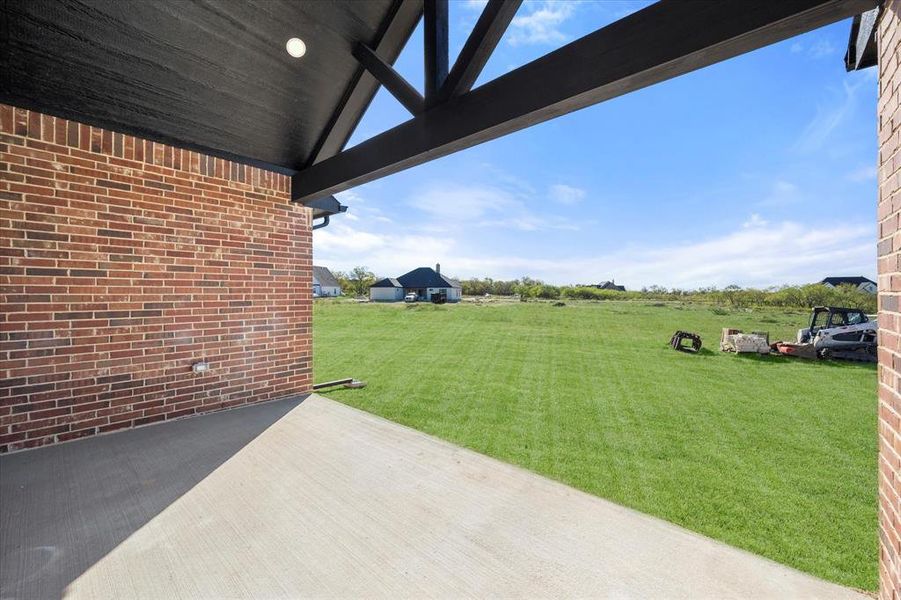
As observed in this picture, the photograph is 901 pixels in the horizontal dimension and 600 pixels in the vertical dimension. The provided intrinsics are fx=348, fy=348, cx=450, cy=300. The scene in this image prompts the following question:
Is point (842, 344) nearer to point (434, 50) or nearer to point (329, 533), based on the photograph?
point (434, 50)

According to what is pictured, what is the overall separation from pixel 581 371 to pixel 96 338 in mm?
7815

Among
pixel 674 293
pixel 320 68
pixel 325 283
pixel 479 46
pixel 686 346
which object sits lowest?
pixel 686 346

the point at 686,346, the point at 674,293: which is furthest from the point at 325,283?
the point at 686,346

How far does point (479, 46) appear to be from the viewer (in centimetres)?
219

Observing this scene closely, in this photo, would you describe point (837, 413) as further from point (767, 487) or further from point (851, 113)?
point (851, 113)

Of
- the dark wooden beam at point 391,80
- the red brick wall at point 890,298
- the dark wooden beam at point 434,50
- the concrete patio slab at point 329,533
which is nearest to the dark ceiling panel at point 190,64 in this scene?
the dark wooden beam at point 391,80

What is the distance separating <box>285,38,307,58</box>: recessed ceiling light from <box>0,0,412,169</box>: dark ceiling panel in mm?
45

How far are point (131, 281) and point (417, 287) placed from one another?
41.1 meters

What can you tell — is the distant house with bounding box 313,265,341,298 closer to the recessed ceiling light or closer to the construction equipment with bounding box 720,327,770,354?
the construction equipment with bounding box 720,327,770,354

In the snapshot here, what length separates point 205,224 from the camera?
3.53 meters

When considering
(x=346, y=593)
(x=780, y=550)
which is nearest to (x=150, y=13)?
(x=346, y=593)

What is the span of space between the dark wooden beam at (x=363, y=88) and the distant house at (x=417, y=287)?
38.8 metres

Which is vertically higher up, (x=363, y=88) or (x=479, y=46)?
(x=363, y=88)

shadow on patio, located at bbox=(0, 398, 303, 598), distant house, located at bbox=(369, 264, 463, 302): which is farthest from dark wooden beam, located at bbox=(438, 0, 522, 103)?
distant house, located at bbox=(369, 264, 463, 302)
